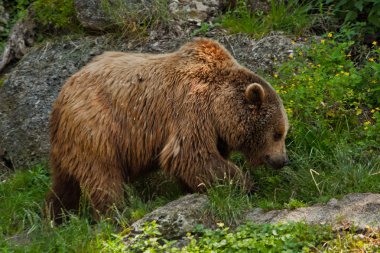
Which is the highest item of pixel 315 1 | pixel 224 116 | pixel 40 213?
pixel 315 1

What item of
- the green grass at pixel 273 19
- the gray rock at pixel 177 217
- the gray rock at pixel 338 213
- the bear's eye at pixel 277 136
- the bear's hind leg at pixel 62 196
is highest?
the green grass at pixel 273 19

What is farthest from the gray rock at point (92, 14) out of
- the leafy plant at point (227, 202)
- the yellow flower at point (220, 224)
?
the yellow flower at point (220, 224)

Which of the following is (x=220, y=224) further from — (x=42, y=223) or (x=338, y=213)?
(x=42, y=223)

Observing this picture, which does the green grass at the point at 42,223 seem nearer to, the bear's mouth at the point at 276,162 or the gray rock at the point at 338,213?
the bear's mouth at the point at 276,162

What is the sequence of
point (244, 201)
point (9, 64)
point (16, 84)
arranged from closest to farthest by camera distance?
point (244, 201) < point (16, 84) < point (9, 64)

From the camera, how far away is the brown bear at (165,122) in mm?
7215

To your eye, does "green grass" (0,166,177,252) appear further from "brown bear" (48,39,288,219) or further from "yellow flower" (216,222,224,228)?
"yellow flower" (216,222,224,228)

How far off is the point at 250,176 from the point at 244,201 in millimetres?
725

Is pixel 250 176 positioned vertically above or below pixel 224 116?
below

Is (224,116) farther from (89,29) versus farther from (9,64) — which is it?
(9,64)

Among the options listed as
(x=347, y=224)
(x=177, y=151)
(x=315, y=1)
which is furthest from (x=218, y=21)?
(x=347, y=224)

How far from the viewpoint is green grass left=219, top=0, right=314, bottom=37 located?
9766 millimetres

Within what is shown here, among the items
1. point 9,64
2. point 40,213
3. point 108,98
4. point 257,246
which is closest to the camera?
point 257,246

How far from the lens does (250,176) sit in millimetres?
7586
